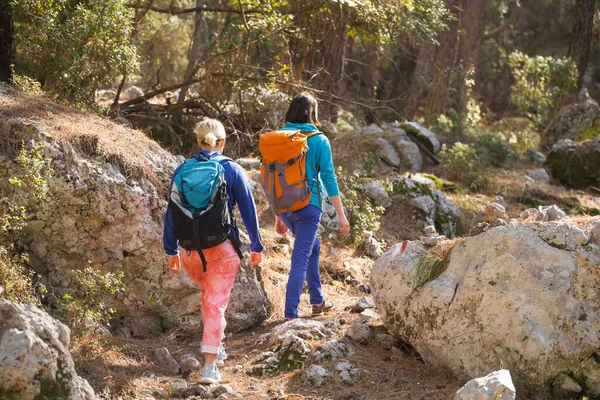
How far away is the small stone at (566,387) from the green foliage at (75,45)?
5599 mm

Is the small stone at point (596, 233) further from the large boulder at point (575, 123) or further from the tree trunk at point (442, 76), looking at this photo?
the large boulder at point (575, 123)

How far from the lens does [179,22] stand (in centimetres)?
1702

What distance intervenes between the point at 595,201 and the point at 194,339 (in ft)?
28.5

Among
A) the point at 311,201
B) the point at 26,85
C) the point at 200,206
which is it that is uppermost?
the point at 26,85

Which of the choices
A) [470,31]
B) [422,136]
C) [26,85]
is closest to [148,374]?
[26,85]

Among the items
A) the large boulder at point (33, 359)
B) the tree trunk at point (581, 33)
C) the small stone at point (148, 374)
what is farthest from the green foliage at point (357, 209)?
the tree trunk at point (581, 33)

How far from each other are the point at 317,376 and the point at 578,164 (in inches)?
410

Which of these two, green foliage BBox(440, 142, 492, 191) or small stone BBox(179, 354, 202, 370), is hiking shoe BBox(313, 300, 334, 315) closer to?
small stone BBox(179, 354, 202, 370)

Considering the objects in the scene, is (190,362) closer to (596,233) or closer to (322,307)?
(322,307)

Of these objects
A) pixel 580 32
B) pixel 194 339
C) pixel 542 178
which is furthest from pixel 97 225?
pixel 580 32

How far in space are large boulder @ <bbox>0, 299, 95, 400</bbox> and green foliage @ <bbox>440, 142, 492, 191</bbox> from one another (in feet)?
32.1

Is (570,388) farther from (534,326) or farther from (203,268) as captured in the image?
(203,268)

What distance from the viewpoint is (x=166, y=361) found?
19.0 feet

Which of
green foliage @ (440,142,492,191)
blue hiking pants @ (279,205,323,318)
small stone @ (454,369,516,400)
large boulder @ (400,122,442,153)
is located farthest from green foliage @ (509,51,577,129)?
small stone @ (454,369,516,400)
